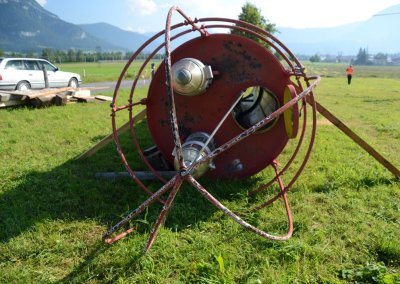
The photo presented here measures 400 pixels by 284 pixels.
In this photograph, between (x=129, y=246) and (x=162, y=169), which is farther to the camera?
(x=162, y=169)

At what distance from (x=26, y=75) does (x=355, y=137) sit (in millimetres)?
13136

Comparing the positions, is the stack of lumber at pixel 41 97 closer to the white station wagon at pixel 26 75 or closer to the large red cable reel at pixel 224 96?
the white station wagon at pixel 26 75

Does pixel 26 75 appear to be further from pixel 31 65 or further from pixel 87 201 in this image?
pixel 87 201

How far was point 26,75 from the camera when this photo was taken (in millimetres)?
13820

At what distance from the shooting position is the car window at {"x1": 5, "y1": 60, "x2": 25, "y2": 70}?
13.4 meters

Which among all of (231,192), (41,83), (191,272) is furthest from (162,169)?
(41,83)

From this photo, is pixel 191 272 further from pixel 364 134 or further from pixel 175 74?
pixel 364 134

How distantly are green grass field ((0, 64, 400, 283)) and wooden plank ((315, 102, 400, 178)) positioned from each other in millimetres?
242

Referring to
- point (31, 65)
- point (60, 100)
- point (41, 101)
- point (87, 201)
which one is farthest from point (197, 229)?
point (31, 65)

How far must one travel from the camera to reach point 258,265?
3080mm

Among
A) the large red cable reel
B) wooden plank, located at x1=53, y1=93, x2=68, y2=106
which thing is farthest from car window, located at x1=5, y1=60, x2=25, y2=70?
the large red cable reel

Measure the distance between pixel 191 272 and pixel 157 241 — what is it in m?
0.54

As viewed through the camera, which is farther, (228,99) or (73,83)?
(73,83)

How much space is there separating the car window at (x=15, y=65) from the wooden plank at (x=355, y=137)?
41.7ft
